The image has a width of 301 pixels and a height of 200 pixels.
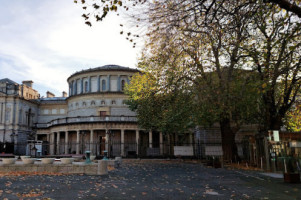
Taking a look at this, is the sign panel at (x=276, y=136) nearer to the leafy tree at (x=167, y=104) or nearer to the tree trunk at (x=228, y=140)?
the leafy tree at (x=167, y=104)

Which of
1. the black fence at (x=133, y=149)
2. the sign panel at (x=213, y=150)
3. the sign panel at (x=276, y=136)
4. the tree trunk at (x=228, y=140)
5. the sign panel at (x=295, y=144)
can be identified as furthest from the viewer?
the sign panel at (x=213, y=150)

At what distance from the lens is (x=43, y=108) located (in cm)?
6259

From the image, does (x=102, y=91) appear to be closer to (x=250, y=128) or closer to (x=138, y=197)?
(x=250, y=128)

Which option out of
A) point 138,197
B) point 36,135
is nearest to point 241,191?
point 138,197

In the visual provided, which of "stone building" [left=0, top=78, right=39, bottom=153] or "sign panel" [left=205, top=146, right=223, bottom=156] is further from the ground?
"stone building" [left=0, top=78, right=39, bottom=153]

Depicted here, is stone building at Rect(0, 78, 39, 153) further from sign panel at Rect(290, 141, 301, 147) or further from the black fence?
sign panel at Rect(290, 141, 301, 147)

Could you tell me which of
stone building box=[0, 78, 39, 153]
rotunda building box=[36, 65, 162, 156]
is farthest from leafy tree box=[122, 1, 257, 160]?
stone building box=[0, 78, 39, 153]

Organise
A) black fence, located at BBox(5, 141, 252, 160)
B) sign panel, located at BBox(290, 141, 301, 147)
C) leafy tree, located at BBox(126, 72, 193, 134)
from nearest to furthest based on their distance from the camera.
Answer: sign panel, located at BBox(290, 141, 301, 147), leafy tree, located at BBox(126, 72, 193, 134), black fence, located at BBox(5, 141, 252, 160)

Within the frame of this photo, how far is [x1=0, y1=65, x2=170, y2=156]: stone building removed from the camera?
47.0m

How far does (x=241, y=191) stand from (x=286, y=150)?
830 centimetres

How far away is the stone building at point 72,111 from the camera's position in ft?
154

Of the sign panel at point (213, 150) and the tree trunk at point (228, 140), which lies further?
the sign panel at point (213, 150)

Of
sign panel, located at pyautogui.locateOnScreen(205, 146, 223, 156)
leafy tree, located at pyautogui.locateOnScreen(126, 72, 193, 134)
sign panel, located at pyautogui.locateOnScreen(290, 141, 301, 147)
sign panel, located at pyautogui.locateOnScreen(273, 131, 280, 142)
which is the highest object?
leafy tree, located at pyautogui.locateOnScreen(126, 72, 193, 134)

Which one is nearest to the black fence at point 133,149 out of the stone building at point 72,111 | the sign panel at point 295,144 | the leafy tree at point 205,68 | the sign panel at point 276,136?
the stone building at point 72,111
